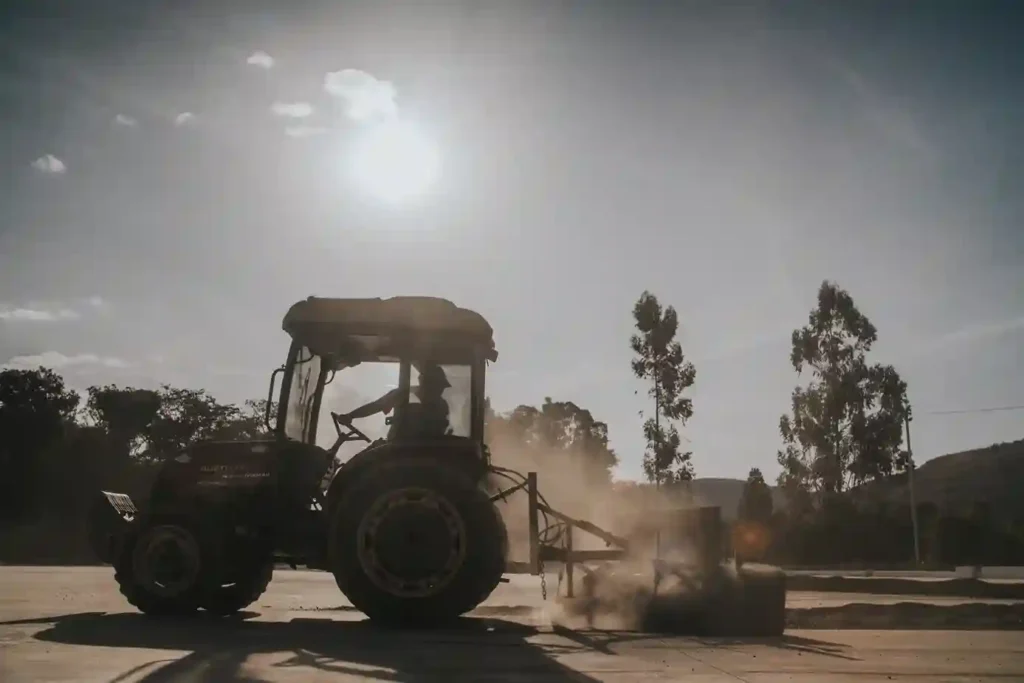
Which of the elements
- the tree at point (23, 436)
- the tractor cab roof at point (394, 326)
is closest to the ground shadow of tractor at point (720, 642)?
the tractor cab roof at point (394, 326)

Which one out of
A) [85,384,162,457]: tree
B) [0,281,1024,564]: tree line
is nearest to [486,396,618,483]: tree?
[0,281,1024,564]: tree line

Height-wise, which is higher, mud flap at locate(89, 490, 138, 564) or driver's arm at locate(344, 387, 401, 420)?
driver's arm at locate(344, 387, 401, 420)

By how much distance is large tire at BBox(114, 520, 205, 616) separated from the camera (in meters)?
8.94

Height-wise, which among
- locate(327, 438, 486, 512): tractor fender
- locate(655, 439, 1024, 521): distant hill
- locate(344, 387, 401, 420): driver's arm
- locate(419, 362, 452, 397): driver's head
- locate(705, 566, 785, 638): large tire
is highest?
locate(655, 439, 1024, 521): distant hill

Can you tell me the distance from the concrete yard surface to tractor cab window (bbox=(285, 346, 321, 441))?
1852 mm

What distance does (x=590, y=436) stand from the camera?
53.3 metres

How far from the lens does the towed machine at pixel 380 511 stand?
800cm

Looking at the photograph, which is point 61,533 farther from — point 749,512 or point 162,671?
point 162,671

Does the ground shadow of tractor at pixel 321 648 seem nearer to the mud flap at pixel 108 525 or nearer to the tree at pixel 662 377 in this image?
the mud flap at pixel 108 525

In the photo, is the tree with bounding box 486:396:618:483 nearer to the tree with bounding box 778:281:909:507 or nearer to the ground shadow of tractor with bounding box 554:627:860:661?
the tree with bounding box 778:281:909:507

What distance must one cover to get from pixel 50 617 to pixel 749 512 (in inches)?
1839

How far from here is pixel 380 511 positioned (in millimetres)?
8031

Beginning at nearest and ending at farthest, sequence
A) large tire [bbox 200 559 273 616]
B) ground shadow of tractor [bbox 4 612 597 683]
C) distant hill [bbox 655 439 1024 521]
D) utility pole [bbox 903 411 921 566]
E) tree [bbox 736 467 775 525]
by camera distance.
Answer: ground shadow of tractor [bbox 4 612 597 683]
large tire [bbox 200 559 273 616]
utility pole [bbox 903 411 921 566]
distant hill [bbox 655 439 1024 521]
tree [bbox 736 467 775 525]

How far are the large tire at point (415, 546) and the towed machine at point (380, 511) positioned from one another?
1 centimetres
